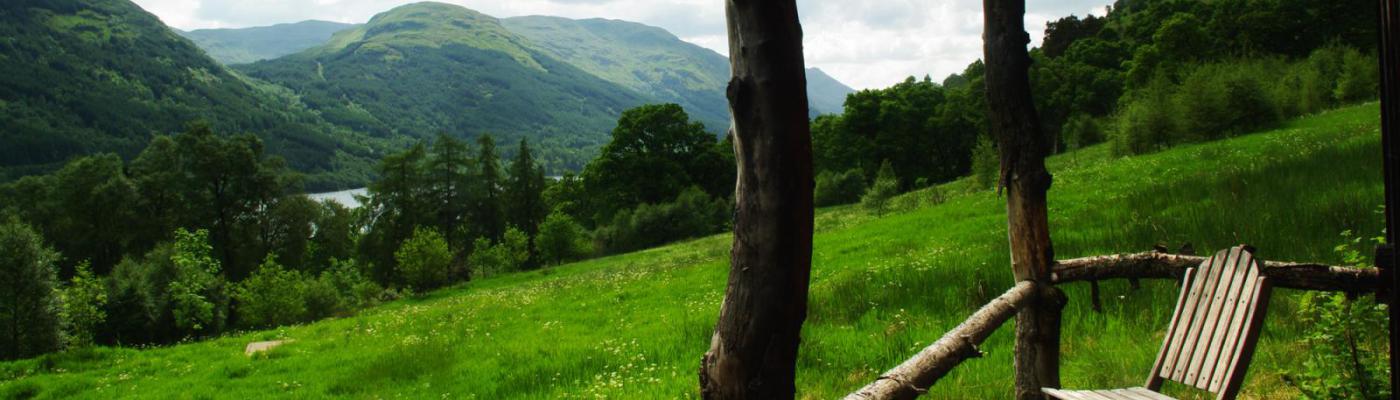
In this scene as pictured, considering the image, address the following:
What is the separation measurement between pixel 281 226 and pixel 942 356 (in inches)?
2855

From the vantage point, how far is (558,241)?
54188mm

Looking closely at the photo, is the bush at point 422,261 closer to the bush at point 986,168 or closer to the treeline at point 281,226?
the treeline at point 281,226

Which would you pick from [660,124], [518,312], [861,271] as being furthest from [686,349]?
[660,124]

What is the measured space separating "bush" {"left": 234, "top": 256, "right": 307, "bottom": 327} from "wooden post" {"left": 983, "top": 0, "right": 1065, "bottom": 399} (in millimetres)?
38008

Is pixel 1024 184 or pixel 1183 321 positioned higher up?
pixel 1024 184

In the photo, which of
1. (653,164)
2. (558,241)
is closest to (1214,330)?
(558,241)

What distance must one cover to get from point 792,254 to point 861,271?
11112 millimetres

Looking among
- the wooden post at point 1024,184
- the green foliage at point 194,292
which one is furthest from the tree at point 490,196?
the wooden post at point 1024,184

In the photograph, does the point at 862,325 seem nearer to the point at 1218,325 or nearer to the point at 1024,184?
the point at 1024,184

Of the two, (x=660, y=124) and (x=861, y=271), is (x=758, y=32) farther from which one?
(x=660, y=124)

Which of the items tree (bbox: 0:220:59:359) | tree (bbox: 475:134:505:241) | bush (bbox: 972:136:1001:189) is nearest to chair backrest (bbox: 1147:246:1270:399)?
bush (bbox: 972:136:1001:189)

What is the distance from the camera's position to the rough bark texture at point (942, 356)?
3305 millimetres

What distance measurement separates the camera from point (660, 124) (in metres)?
66.6

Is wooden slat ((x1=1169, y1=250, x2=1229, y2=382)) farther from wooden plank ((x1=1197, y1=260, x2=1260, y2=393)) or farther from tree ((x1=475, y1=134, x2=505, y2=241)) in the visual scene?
tree ((x1=475, y1=134, x2=505, y2=241))
